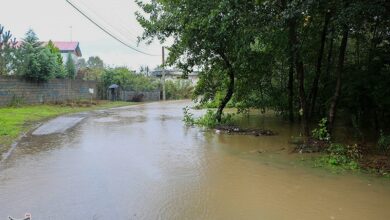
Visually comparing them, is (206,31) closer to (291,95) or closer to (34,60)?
(291,95)

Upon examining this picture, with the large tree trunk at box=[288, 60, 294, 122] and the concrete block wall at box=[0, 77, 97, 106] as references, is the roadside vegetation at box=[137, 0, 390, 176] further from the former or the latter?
the concrete block wall at box=[0, 77, 97, 106]

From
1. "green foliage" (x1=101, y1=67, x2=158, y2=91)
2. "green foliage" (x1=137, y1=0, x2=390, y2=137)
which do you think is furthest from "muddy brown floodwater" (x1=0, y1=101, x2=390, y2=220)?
"green foliage" (x1=101, y1=67, x2=158, y2=91)

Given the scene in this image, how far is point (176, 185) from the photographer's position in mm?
7062

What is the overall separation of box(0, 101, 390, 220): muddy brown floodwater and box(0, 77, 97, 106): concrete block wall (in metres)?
12.5

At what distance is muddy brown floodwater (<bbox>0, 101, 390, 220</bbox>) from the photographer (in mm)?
5645

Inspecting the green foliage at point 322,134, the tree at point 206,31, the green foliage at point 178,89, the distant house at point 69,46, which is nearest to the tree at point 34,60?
the tree at point 206,31

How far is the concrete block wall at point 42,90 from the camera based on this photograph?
2258cm

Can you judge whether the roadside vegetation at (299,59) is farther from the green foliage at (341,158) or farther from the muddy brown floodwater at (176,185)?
the muddy brown floodwater at (176,185)

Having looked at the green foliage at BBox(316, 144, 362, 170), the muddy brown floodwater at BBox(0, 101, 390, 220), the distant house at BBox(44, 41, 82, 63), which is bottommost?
the muddy brown floodwater at BBox(0, 101, 390, 220)

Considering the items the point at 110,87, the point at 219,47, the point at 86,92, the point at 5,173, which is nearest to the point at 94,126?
the point at 219,47

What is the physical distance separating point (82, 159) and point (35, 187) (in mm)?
2477

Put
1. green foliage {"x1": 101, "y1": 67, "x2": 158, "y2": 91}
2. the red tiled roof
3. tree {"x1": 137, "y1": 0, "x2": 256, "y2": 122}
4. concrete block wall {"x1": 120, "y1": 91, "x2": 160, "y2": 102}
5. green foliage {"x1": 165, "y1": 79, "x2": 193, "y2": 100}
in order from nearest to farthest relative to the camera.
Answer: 1. tree {"x1": 137, "y1": 0, "x2": 256, "y2": 122}
2. green foliage {"x1": 101, "y1": 67, "x2": 158, "y2": 91}
3. concrete block wall {"x1": 120, "y1": 91, "x2": 160, "y2": 102}
4. green foliage {"x1": 165, "y1": 79, "x2": 193, "y2": 100}
5. the red tiled roof

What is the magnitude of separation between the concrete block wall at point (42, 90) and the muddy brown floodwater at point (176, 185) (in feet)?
41.1

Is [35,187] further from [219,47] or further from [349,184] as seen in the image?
[219,47]
